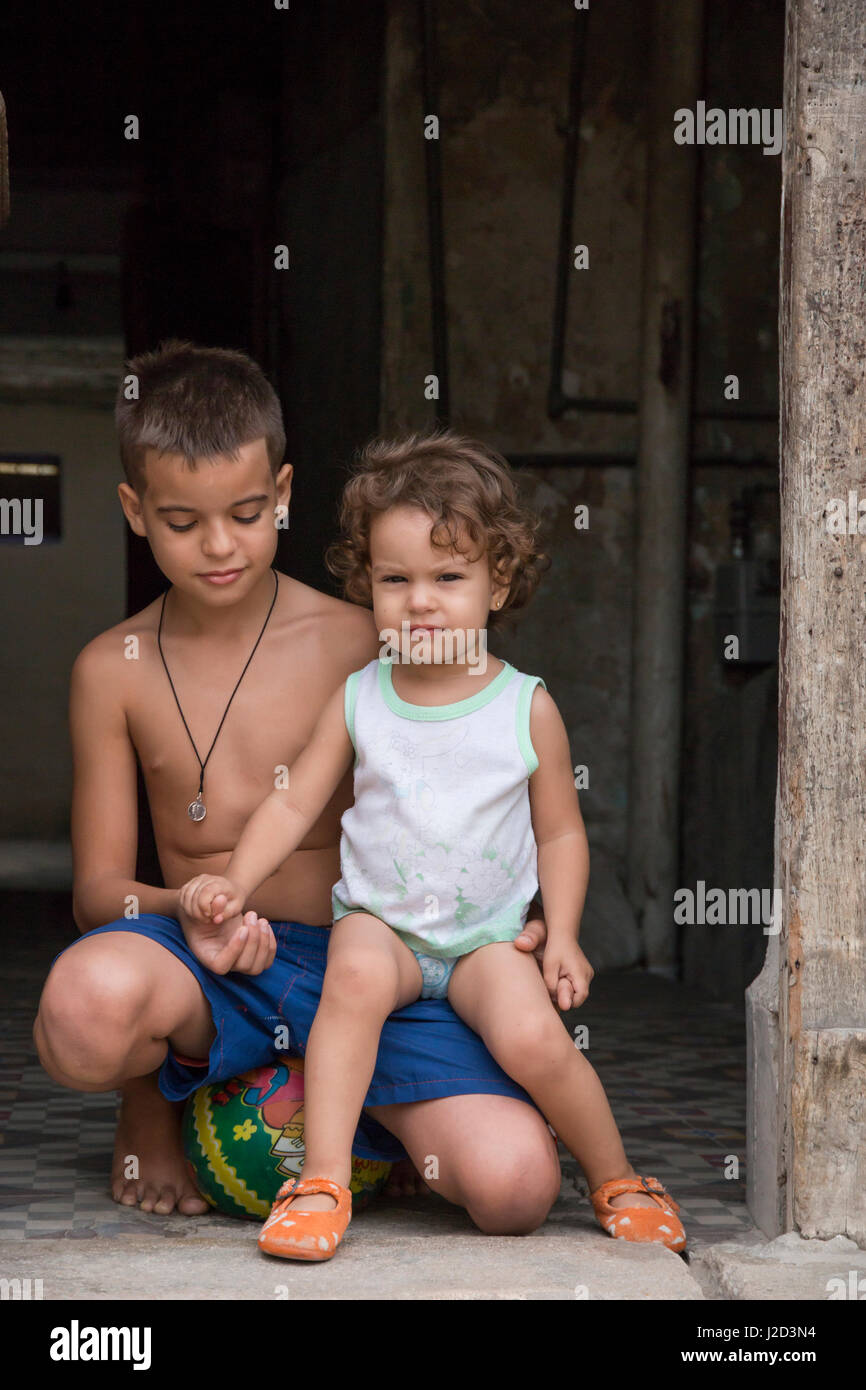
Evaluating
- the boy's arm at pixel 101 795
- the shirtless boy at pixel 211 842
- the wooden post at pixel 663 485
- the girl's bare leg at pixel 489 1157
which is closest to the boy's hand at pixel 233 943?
the shirtless boy at pixel 211 842

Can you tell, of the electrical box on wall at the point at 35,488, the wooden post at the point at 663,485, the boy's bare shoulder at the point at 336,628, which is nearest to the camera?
the boy's bare shoulder at the point at 336,628

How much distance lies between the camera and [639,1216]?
2400 mm

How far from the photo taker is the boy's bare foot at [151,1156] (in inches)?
105

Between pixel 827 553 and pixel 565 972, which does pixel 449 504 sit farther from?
pixel 565 972

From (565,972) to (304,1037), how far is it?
0.46 m

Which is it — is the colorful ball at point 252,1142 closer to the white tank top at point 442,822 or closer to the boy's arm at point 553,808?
the white tank top at point 442,822

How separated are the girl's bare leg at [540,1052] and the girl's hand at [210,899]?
39cm

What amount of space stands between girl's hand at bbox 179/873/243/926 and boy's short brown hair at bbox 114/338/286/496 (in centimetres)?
67

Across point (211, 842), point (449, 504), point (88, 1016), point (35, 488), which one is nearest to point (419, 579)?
point (449, 504)

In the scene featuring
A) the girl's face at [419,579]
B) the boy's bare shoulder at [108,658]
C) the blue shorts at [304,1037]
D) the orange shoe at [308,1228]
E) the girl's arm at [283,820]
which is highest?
the girl's face at [419,579]

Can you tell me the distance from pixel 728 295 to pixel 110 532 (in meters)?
9.73

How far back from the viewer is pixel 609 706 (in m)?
6.26

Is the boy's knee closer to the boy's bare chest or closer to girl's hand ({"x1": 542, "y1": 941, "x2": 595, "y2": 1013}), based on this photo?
the boy's bare chest

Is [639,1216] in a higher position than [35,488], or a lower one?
lower
